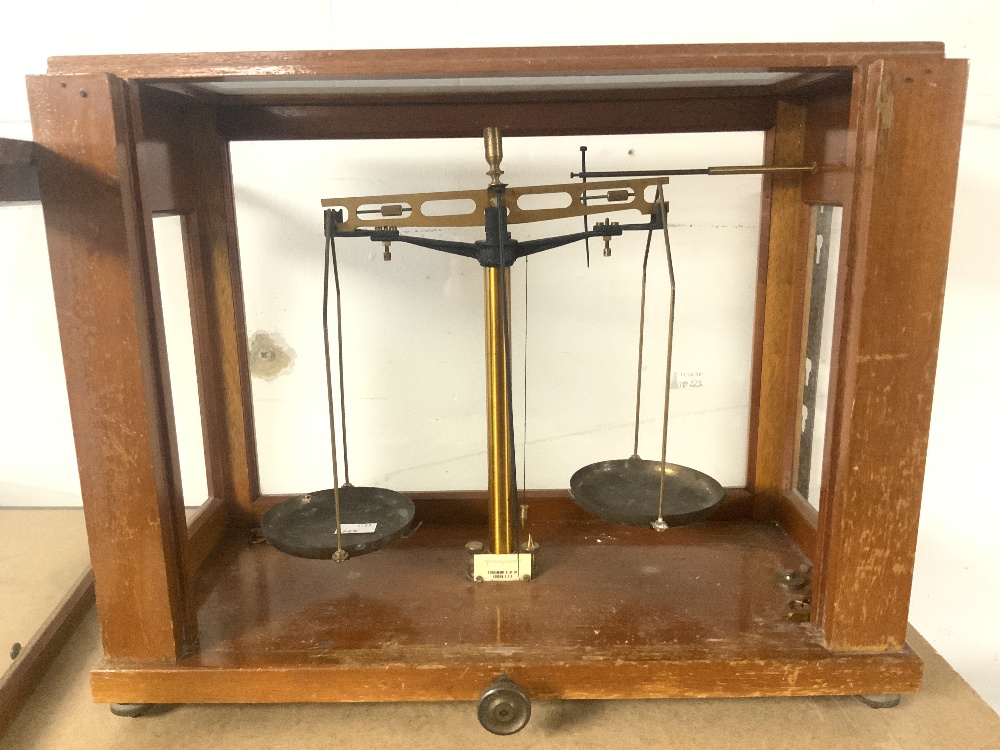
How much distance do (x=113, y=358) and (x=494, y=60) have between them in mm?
618

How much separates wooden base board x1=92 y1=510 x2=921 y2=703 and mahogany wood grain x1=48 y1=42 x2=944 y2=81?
0.80 metres

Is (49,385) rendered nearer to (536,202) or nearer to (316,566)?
(316,566)

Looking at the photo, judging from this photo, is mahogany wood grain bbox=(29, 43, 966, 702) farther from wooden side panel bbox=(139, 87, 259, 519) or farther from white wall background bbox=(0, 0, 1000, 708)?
white wall background bbox=(0, 0, 1000, 708)

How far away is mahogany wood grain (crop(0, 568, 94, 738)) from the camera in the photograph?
3.85 feet

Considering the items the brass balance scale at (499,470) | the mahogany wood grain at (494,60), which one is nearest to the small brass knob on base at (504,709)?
the brass balance scale at (499,470)

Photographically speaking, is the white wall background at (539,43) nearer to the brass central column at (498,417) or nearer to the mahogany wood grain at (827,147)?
the mahogany wood grain at (827,147)

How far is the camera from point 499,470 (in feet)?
4.40

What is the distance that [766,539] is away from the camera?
1.54 meters

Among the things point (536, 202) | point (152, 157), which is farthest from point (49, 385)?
point (536, 202)

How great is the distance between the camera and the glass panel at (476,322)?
1.56 metres

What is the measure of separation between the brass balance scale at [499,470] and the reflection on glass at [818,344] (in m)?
0.27

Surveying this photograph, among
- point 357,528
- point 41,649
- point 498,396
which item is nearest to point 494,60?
point 498,396

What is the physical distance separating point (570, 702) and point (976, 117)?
136 centimetres

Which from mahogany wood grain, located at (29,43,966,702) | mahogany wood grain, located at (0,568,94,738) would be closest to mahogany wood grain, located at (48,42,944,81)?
mahogany wood grain, located at (29,43,966,702)
